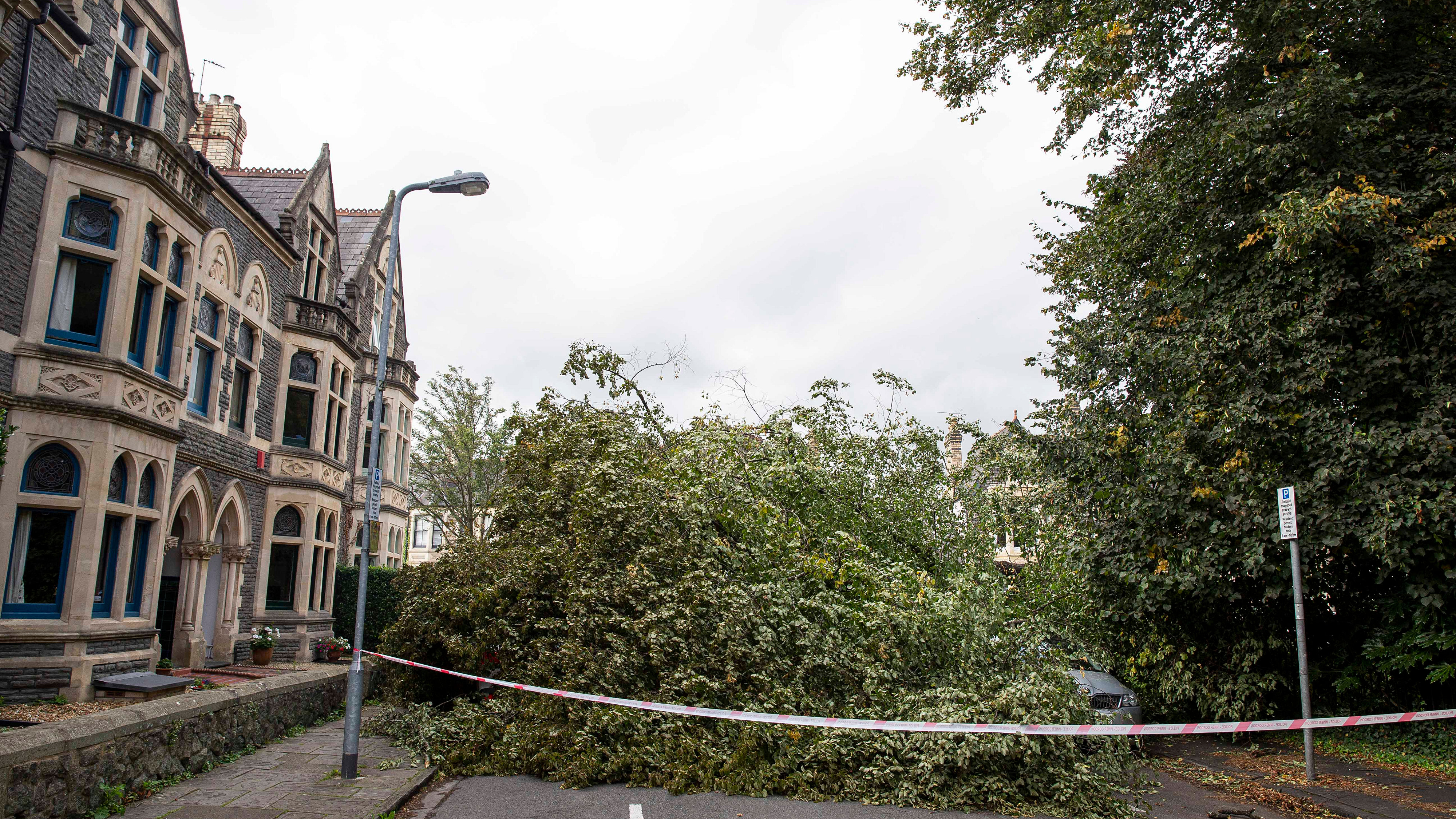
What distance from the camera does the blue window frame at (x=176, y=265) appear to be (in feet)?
41.1

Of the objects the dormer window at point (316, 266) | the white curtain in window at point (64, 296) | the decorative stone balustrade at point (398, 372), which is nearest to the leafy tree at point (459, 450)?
the decorative stone balustrade at point (398, 372)

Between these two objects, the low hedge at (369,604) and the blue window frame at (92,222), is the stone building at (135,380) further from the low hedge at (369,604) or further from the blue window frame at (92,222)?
the low hedge at (369,604)

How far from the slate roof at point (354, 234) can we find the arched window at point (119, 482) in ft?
44.2

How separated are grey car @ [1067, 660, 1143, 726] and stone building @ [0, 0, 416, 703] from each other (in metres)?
12.4

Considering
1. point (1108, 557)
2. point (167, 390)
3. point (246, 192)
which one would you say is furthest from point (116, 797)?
point (246, 192)

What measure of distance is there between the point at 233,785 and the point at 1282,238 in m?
12.2

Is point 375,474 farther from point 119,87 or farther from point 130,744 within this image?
point 119,87

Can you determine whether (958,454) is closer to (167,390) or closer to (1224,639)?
(1224,639)

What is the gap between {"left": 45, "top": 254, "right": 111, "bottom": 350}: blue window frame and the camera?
10.7 meters

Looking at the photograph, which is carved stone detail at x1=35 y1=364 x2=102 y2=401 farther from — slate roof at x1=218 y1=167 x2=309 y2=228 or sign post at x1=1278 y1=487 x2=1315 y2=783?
sign post at x1=1278 y1=487 x2=1315 y2=783

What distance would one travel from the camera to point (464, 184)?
9.47 metres

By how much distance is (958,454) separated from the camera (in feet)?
73.8

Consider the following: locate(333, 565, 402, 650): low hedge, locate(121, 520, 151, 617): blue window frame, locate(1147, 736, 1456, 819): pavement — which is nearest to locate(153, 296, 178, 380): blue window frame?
locate(121, 520, 151, 617): blue window frame

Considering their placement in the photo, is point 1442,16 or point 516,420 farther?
point 516,420
